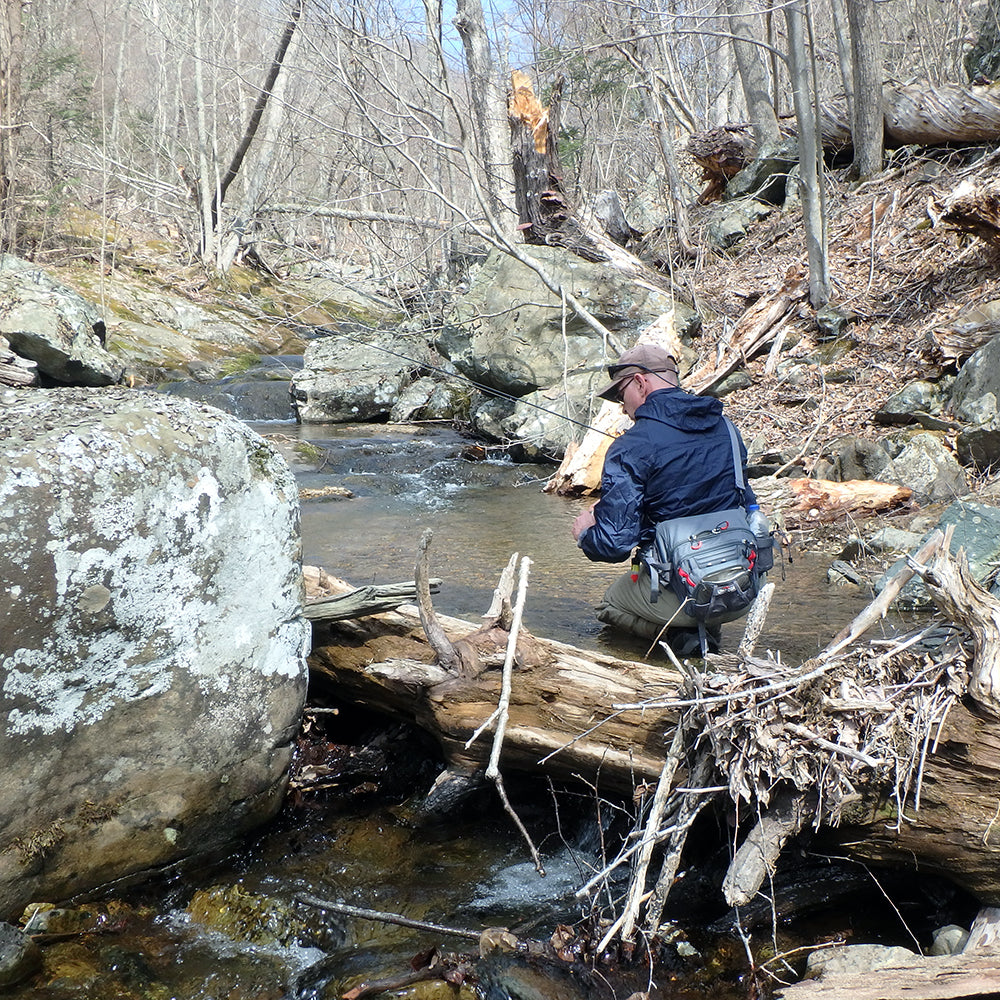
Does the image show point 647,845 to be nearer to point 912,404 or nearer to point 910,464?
point 910,464

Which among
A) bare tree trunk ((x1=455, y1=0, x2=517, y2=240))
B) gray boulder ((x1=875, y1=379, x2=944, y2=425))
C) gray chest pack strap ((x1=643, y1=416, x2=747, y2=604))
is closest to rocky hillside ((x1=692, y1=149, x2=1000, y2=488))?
gray boulder ((x1=875, y1=379, x2=944, y2=425))

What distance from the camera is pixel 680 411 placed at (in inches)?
161

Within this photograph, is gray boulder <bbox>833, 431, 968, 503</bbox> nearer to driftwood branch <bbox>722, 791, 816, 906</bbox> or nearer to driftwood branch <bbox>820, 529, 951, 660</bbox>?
driftwood branch <bbox>820, 529, 951, 660</bbox>

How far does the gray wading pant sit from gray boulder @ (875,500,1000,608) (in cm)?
127

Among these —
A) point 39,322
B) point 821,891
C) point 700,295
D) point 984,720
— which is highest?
point 39,322

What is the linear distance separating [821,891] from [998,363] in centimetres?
620

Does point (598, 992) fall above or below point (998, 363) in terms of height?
below

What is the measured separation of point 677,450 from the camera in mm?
4059

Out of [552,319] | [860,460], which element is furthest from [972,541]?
[552,319]

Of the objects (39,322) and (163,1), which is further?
(163,1)

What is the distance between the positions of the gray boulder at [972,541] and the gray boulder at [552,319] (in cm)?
623

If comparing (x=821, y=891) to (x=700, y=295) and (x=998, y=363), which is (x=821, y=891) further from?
(x=700, y=295)

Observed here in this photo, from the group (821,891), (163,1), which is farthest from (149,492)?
(163,1)

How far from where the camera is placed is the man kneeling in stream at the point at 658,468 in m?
4.06
